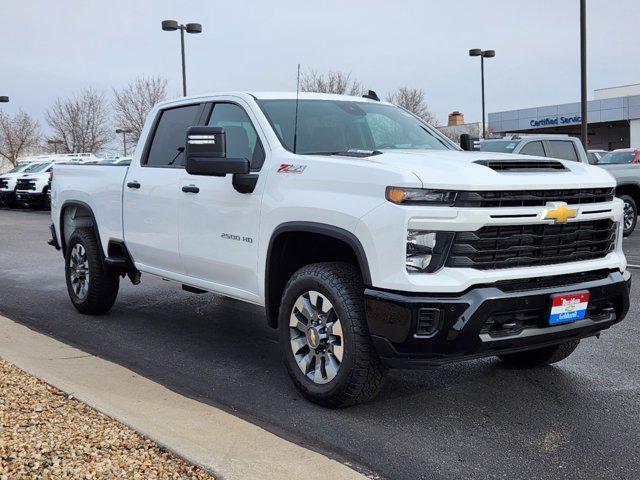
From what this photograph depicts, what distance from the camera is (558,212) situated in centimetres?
421

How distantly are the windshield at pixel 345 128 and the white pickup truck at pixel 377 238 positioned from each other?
14 millimetres

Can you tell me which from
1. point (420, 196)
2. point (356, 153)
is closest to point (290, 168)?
point (356, 153)

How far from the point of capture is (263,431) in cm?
397

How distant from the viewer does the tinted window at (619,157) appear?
50.1 feet

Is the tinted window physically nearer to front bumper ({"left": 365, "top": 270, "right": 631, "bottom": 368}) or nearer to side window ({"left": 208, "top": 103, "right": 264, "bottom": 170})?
side window ({"left": 208, "top": 103, "right": 264, "bottom": 170})

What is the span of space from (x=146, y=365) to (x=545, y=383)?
290cm

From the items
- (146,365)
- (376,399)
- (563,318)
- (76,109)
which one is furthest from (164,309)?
(76,109)

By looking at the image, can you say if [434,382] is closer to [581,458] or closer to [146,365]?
[581,458]

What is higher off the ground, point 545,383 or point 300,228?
point 300,228

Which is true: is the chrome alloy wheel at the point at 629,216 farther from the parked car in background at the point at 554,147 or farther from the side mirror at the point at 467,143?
the side mirror at the point at 467,143

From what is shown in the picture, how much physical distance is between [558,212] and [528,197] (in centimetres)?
24

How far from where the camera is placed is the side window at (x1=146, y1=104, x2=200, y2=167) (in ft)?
19.9

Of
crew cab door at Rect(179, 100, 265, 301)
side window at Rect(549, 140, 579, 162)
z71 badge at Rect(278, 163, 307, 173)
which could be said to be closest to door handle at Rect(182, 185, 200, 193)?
crew cab door at Rect(179, 100, 265, 301)

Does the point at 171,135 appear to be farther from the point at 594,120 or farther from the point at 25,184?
the point at 594,120
